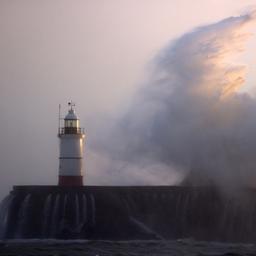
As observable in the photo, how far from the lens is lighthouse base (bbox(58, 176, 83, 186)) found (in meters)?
53.2

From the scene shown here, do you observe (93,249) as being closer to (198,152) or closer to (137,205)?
(137,205)

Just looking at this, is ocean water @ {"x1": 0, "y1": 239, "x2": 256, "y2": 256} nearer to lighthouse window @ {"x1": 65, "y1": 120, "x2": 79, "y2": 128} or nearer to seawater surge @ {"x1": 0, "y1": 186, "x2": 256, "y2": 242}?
seawater surge @ {"x1": 0, "y1": 186, "x2": 256, "y2": 242}

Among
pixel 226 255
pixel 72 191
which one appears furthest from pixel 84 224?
pixel 226 255

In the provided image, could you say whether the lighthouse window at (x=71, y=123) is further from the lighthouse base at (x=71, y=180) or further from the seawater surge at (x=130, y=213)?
the seawater surge at (x=130, y=213)

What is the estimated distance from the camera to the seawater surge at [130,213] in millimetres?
50656

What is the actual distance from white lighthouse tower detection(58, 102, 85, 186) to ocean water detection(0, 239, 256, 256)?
4.38m

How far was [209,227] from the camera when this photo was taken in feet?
167

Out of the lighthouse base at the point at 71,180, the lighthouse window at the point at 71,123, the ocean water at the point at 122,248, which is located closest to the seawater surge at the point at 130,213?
the lighthouse base at the point at 71,180

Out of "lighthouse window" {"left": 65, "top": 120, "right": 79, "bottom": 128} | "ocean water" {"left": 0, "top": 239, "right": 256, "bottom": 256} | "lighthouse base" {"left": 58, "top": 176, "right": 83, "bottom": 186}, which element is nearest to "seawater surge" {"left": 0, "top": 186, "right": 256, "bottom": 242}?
"lighthouse base" {"left": 58, "top": 176, "right": 83, "bottom": 186}

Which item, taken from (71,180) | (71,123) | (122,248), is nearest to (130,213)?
(71,180)

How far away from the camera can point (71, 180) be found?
174ft

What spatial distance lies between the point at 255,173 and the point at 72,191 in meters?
7.64

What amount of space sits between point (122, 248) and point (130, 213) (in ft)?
21.9

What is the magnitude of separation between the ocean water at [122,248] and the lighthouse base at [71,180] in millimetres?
4275
